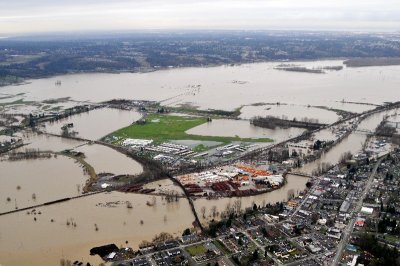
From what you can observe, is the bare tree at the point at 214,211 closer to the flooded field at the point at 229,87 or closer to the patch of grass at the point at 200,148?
the patch of grass at the point at 200,148

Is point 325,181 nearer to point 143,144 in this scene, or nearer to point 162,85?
point 143,144

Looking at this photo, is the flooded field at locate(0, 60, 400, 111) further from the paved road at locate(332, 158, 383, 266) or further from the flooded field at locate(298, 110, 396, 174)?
the paved road at locate(332, 158, 383, 266)

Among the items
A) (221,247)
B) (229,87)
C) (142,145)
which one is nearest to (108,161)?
(142,145)

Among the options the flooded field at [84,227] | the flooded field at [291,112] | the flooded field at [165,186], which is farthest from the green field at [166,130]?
the flooded field at [84,227]

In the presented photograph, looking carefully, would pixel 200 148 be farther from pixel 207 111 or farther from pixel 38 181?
pixel 207 111

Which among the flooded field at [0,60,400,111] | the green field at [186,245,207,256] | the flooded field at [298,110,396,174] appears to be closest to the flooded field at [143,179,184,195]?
the green field at [186,245,207,256]

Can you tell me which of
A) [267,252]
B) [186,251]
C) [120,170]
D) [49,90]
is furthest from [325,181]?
[49,90]

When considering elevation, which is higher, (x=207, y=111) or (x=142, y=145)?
Answer: (x=207, y=111)
